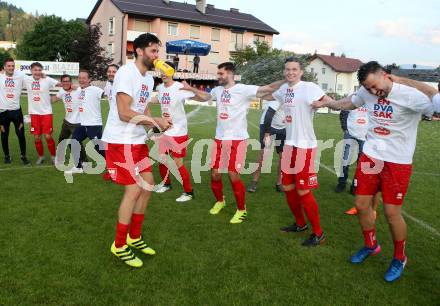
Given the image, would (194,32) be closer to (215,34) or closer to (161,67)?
(215,34)

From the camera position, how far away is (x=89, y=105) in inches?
354

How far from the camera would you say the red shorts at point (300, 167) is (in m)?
5.39

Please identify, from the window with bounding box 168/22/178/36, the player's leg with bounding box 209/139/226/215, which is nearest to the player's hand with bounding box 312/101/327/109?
the player's leg with bounding box 209/139/226/215

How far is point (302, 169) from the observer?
17.7 ft

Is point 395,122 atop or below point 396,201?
atop

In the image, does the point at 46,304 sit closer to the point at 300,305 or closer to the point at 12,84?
the point at 300,305

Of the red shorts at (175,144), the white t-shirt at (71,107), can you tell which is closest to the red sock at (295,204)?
the red shorts at (175,144)

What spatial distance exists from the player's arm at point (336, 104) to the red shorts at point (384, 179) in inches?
25.7

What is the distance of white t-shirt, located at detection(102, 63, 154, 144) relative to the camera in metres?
4.45

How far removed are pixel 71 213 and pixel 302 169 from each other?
3.60 meters

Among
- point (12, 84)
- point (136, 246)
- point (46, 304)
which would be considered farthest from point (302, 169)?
point (12, 84)

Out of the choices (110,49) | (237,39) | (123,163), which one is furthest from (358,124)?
(237,39)

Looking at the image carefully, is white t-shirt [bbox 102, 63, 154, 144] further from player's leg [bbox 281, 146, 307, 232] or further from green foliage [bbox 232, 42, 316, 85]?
green foliage [bbox 232, 42, 316, 85]

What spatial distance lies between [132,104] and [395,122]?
9.61 ft
